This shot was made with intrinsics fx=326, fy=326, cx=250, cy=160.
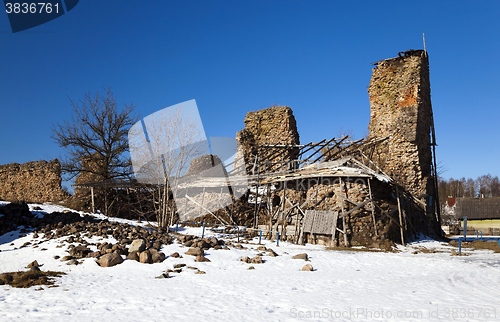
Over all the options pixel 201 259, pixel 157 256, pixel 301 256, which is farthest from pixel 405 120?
pixel 157 256

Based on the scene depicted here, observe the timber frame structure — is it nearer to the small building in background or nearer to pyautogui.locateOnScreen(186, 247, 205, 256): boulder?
pyautogui.locateOnScreen(186, 247, 205, 256): boulder

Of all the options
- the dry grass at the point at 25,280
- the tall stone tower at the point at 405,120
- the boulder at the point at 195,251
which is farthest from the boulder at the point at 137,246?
the tall stone tower at the point at 405,120

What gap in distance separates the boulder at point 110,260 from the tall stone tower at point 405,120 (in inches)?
551

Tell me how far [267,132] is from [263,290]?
16.7 meters

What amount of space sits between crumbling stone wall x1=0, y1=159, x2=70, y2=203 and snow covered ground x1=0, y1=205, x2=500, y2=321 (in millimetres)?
12521

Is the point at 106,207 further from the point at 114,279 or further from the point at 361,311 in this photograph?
the point at 361,311

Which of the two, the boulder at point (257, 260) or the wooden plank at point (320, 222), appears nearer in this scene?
the boulder at point (257, 260)

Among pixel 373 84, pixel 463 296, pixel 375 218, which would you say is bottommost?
pixel 463 296

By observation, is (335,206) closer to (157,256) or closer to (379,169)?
(379,169)

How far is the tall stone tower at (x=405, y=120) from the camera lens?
17.5 m

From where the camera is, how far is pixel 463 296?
6395 millimetres

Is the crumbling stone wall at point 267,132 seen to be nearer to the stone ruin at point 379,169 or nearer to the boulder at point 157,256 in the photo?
the stone ruin at point 379,169

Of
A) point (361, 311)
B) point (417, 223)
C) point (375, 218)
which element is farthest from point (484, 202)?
point (361, 311)

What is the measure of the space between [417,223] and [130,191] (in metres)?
17.0
